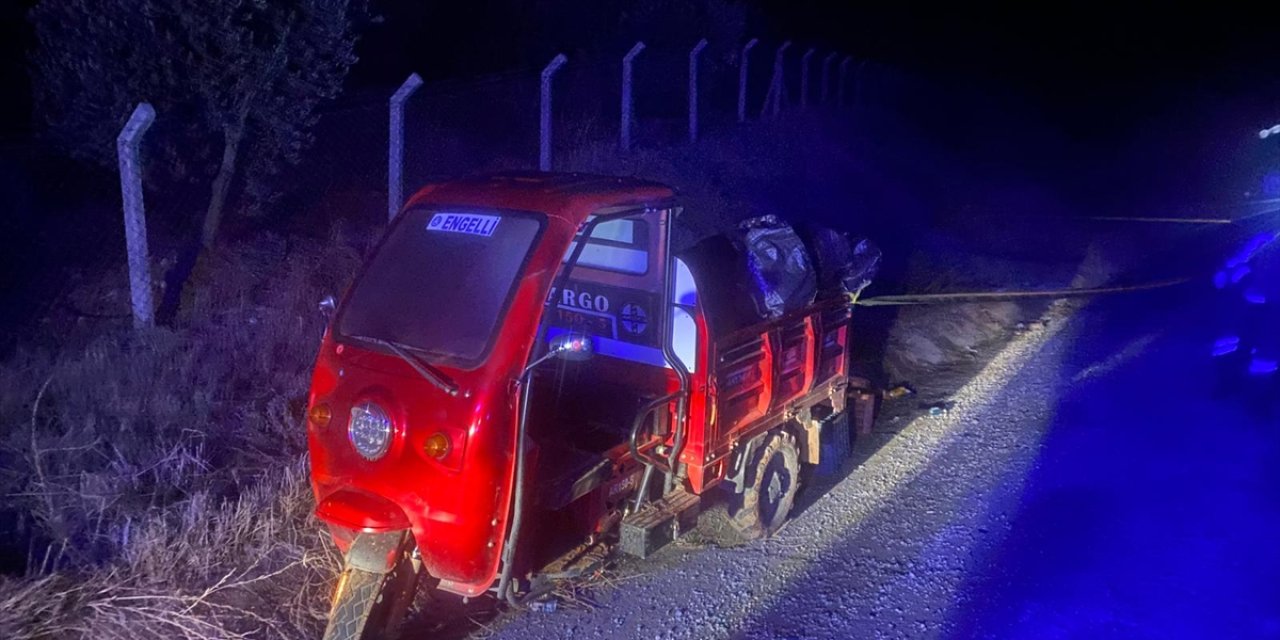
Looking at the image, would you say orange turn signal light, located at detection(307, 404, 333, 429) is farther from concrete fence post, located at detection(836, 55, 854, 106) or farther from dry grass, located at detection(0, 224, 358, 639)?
concrete fence post, located at detection(836, 55, 854, 106)

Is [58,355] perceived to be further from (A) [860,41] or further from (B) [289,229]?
(A) [860,41]

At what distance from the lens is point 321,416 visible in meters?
4.61

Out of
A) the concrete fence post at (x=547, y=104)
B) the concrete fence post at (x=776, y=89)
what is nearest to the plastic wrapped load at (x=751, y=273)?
the concrete fence post at (x=547, y=104)

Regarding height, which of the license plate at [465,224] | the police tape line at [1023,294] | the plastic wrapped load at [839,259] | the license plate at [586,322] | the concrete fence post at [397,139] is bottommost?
the police tape line at [1023,294]

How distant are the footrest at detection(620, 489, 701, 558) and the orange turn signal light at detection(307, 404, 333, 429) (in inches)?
61.2

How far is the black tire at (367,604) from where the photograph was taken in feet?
14.2

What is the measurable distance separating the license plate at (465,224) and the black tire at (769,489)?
87.9 inches

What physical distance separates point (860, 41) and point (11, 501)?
132ft

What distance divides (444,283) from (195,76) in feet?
14.4

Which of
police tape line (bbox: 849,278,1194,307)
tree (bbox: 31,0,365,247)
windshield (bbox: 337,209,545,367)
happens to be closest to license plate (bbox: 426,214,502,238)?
windshield (bbox: 337,209,545,367)

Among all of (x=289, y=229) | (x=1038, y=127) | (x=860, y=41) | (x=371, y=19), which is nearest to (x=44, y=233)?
(x=289, y=229)

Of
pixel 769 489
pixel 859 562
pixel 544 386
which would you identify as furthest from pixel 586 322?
→ pixel 859 562

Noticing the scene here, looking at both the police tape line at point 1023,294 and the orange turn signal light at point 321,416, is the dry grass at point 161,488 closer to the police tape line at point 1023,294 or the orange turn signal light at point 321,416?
the orange turn signal light at point 321,416

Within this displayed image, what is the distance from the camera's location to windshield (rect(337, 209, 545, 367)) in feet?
15.0
